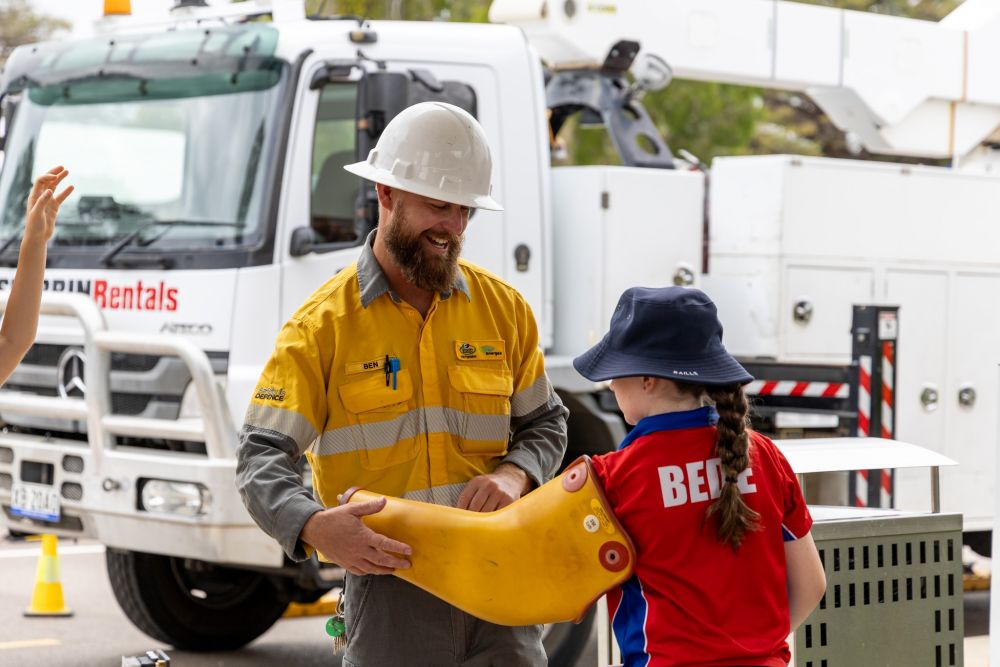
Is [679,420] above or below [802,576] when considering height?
above

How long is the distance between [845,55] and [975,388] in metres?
2.46

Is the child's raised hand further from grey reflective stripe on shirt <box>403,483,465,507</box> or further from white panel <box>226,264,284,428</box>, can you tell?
white panel <box>226,264,284,428</box>

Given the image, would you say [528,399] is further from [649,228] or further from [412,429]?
[649,228]

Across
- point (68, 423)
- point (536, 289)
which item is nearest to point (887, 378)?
→ point (536, 289)

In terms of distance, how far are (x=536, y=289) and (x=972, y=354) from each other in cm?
263

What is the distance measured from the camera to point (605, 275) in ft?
23.1

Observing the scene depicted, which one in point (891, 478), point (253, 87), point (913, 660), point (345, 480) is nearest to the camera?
point (345, 480)

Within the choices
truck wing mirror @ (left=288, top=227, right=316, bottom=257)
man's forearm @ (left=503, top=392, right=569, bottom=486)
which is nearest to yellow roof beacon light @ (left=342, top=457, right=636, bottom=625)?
man's forearm @ (left=503, top=392, right=569, bottom=486)

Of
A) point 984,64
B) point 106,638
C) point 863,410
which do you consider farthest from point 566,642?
point 984,64

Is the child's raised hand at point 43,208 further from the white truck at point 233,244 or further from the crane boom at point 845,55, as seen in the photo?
the crane boom at point 845,55

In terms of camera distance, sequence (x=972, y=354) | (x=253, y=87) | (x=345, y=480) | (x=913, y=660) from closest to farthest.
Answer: (x=345, y=480) < (x=913, y=660) < (x=253, y=87) < (x=972, y=354)

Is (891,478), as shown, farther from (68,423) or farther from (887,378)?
(68,423)

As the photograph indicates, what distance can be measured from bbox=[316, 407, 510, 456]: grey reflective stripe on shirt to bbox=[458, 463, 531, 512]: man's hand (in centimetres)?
12

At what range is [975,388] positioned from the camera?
26.5ft
